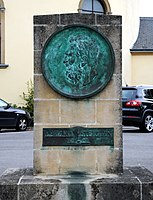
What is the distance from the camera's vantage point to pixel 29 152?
12297 millimetres

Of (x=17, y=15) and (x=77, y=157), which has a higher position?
(x=17, y=15)

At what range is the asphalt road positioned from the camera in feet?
33.7

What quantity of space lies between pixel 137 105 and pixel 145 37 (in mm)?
16835

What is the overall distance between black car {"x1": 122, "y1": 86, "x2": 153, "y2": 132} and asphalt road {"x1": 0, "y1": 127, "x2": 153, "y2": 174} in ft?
3.29

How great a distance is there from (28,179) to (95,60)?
1.74m

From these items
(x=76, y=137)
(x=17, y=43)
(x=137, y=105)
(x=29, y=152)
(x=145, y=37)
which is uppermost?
(x=145, y=37)

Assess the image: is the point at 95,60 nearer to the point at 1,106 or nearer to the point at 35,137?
the point at 35,137

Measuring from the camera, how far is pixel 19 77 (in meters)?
24.5

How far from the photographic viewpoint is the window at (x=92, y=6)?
26139 mm

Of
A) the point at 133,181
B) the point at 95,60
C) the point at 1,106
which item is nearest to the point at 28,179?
the point at 133,181

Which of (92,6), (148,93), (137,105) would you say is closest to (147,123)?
(137,105)

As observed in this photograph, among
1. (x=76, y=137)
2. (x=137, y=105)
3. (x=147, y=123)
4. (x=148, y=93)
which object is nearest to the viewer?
(x=76, y=137)

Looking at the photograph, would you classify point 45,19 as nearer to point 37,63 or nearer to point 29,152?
point 37,63

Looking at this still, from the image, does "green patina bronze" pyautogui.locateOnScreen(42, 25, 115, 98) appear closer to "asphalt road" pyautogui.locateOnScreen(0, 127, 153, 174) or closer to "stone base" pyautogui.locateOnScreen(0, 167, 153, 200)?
"stone base" pyautogui.locateOnScreen(0, 167, 153, 200)
